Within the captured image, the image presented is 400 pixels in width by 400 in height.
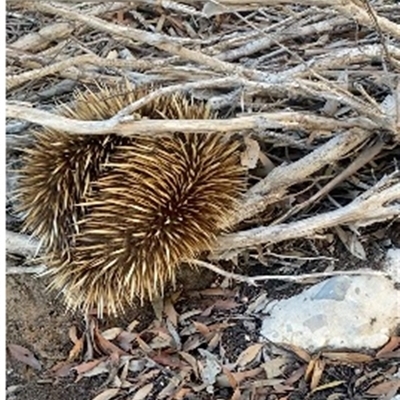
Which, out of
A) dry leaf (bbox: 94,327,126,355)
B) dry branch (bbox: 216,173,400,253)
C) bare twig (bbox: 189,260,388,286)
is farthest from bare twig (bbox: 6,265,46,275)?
dry branch (bbox: 216,173,400,253)

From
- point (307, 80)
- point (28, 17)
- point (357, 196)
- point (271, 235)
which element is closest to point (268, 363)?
point (271, 235)

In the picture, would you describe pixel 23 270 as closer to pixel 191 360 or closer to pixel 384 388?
pixel 191 360

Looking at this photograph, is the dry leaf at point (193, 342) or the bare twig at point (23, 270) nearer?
the dry leaf at point (193, 342)

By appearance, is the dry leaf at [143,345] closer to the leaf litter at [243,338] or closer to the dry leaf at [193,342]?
the leaf litter at [243,338]

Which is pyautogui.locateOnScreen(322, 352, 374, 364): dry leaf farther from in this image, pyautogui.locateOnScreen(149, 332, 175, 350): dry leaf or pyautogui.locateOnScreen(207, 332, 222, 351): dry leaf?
pyautogui.locateOnScreen(149, 332, 175, 350): dry leaf

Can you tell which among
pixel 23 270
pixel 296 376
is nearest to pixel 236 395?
pixel 296 376

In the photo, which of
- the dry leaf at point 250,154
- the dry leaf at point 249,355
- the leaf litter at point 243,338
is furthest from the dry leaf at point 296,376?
the dry leaf at point 250,154
